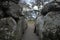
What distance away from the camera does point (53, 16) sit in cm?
350

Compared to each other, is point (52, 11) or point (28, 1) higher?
point (28, 1)

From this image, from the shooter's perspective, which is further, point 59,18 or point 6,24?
point 59,18

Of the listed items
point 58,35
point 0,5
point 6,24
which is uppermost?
point 0,5

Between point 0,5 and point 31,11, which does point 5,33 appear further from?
point 31,11

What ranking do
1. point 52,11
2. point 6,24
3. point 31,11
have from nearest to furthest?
point 6,24, point 52,11, point 31,11

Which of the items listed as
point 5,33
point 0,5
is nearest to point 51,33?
point 5,33

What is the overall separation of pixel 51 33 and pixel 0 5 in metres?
1.83

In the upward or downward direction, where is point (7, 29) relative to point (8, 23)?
downward

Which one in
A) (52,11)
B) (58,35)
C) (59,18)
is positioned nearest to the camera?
(58,35)

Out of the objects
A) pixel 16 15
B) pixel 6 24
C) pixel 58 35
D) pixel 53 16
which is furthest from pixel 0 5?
pixel 58 35

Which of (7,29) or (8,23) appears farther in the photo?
(8,23)

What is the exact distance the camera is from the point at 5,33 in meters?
2.83

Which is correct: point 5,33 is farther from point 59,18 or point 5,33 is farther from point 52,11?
point 52,11

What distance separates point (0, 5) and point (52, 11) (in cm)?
172
